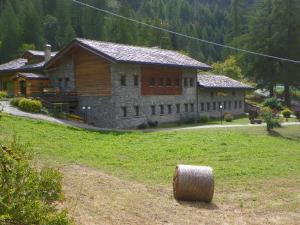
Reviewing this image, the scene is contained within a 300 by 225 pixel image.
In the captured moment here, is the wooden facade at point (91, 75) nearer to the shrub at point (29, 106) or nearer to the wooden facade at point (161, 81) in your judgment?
the wooden facade at point (161, 81)

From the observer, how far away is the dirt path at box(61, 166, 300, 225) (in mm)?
10828

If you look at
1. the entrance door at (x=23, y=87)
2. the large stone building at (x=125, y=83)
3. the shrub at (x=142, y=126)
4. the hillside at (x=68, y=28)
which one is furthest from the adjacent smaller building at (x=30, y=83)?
the hillside at (x=68, y=28)

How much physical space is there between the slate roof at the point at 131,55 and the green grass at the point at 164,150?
725cm

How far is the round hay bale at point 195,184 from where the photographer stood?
13.1 metres

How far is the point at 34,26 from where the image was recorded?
244 feet

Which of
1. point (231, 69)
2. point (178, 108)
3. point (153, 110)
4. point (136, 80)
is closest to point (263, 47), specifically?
point (231, 69)

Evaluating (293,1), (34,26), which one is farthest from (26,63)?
(293,1)

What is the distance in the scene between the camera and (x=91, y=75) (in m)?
37.1

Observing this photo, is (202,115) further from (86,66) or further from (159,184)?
(159,184)

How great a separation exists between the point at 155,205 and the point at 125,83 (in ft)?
79.9

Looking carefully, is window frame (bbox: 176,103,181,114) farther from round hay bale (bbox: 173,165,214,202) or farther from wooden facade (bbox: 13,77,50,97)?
round hay bale (bbox: 173,165,214,202)

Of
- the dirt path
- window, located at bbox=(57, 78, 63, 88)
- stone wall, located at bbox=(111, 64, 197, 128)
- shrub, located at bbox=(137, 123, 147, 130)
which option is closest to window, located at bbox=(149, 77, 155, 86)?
stone wall, located at bbox=(111, 64, 197, 128)

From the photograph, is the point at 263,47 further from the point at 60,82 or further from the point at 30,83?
the point at 30,83

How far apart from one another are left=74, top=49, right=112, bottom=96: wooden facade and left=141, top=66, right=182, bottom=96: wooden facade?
3.52 m
